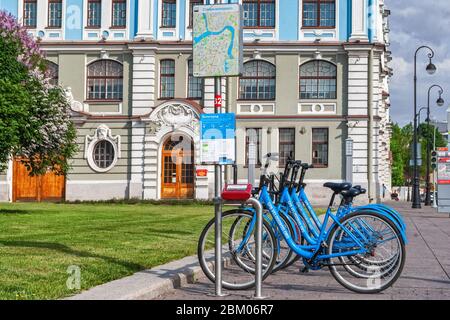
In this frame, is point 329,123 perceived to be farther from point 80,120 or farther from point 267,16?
point 80,120

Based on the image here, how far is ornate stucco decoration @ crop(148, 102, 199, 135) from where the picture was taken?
37531 millimetres

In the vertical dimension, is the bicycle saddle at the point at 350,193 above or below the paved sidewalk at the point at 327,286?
above

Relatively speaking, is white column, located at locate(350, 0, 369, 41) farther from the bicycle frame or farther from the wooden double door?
the bicycle frame

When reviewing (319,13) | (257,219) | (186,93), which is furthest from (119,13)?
(257,219)

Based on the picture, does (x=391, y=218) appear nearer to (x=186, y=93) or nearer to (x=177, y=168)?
(x=177, y=168)

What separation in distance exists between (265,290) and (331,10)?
3173 cm

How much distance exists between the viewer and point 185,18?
38781mm

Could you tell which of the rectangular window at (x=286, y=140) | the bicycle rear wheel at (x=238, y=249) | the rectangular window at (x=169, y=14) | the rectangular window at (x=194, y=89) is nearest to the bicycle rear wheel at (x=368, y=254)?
the bicycle rear wheel at (x=238, y=249)

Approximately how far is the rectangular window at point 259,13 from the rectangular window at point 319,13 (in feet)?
5.75

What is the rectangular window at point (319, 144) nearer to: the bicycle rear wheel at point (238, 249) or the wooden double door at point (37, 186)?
the wooden double door at point (37, 186)

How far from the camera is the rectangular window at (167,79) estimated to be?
38.6m

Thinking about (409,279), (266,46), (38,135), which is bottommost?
(409,279)

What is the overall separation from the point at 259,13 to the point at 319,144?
770cm
